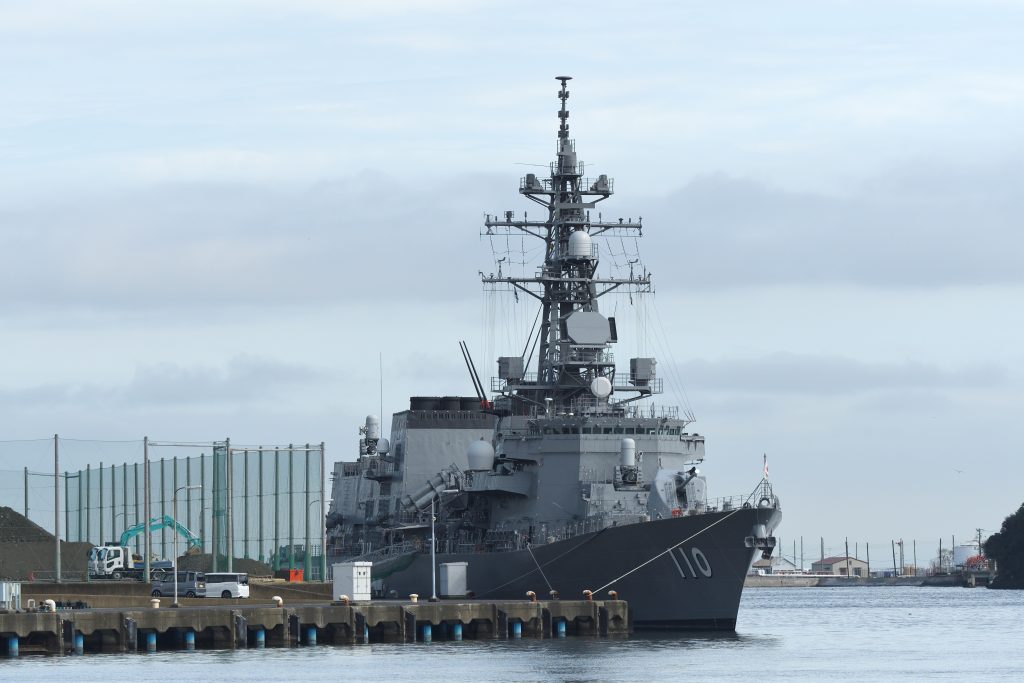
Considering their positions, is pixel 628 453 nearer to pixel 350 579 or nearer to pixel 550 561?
pixel 550 561

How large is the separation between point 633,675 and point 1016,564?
355ft

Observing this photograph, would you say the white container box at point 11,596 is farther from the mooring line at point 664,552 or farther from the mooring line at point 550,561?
the mooring line at point 664,552

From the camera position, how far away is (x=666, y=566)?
56.8m

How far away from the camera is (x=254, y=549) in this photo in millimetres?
61406

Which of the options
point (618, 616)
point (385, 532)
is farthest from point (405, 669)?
point (385, 532)

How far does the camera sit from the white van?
57156mm

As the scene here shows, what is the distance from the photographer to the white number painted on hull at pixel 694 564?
56406 millimetres

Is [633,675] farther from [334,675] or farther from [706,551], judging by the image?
[706,551]

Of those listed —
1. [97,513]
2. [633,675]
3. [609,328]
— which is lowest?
[633,675]

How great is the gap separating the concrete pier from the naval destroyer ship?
266 cm

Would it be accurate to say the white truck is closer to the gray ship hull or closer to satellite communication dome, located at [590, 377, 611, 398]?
the gray ship hull

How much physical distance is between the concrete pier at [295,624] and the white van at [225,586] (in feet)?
3.46

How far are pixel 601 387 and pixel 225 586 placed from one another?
45.4 feet

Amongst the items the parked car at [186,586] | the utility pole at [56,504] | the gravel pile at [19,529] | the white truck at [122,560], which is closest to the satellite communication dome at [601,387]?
the parked car at [186,586]
